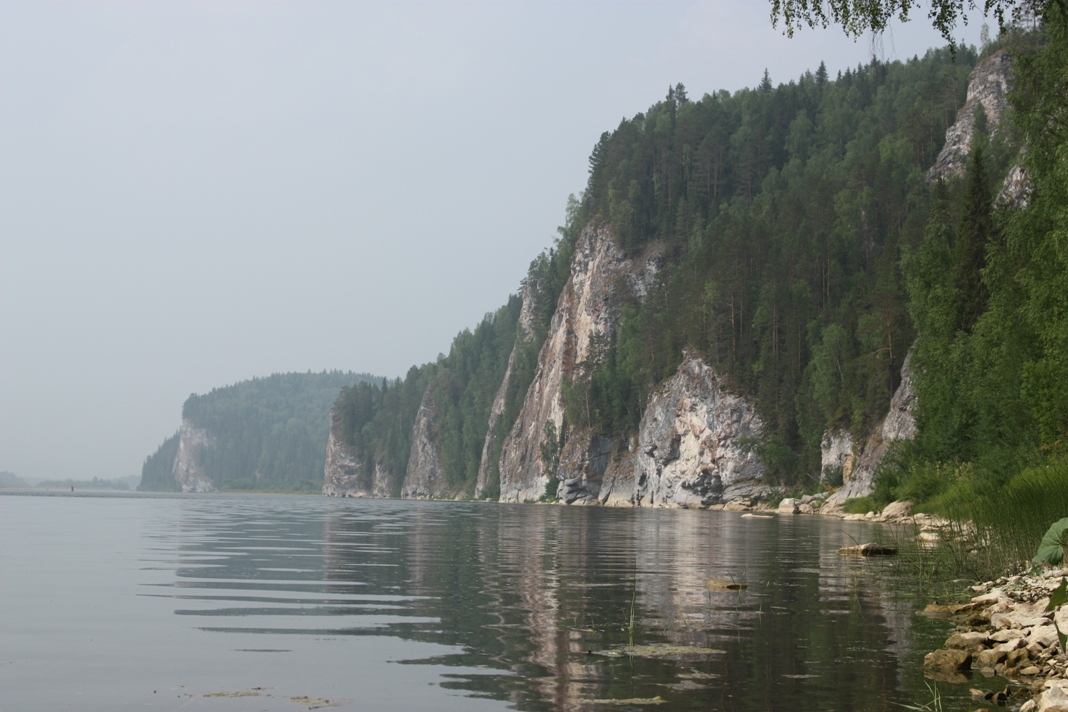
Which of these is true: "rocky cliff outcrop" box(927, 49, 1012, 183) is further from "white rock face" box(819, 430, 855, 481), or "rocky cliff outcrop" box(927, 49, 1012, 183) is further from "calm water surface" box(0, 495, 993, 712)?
"calm water surface" box(0, 495, 993, 712)

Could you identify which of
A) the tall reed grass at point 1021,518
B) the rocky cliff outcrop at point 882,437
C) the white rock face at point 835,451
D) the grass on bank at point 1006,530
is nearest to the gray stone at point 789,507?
the rocky cliff outcrop at point 882,437

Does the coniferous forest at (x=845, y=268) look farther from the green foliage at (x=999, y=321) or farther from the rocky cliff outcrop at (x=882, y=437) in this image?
the rocky cliff outcrop at (x=882, y=437)

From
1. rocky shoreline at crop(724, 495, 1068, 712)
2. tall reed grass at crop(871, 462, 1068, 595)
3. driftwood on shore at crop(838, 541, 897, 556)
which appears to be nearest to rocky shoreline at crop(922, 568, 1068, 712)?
rocky shoreline at crop(724, 495, 1068, 712)

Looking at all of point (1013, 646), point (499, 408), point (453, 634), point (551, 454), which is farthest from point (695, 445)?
point (1013, 646)

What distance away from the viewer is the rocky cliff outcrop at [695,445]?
9731 centimetres

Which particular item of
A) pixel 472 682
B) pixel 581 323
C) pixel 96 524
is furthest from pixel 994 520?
pixel 581 323

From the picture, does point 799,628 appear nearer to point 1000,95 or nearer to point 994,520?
point 994,520

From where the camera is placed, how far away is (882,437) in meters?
69.9

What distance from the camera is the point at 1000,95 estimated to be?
284 feet

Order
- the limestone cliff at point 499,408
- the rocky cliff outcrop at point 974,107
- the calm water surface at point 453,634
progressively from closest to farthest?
the calm water surface at point 453,634
the rocky cliff outcrop at point 974,107
the limestone cliff at point 499,408

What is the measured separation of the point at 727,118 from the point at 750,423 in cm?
6129

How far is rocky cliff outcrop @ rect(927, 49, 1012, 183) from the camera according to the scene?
8762 centimetres

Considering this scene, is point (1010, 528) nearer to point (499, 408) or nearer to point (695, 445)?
point (695, 445)

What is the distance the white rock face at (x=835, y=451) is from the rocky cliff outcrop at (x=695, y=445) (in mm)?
10472
